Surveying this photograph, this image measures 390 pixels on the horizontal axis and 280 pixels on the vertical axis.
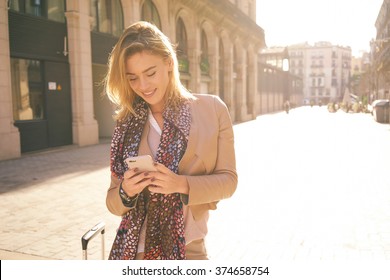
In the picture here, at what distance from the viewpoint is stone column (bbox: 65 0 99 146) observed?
14539 millimetres

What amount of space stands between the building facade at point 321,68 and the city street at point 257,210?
107m

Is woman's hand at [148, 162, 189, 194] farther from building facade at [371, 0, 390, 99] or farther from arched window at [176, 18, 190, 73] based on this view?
building facade at [371, 0, 390, 99]

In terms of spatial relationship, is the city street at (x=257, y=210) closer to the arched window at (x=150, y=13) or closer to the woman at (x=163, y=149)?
the woman at (x=163, y=149)

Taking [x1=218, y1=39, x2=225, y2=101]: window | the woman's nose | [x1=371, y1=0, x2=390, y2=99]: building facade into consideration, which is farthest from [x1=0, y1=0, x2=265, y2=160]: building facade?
[x1=371, y1=0, x2=390, y2=99]: building facade

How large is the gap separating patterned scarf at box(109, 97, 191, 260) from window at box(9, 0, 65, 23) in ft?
41.2

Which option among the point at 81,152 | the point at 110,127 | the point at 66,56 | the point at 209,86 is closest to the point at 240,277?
the point at 81,152

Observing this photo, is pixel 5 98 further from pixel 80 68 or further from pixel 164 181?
pixel 164 181

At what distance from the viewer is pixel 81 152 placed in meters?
13.3

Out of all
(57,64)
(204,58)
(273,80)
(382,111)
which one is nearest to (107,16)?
(57,64)

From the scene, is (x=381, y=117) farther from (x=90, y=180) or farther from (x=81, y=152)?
(x=90, y=180)

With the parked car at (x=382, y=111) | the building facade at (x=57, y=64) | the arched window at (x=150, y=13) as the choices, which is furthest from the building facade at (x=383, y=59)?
the building facade at (x=57, y=64)

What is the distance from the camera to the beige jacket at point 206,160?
167 centimetres

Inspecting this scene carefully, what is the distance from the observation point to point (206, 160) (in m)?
1.74

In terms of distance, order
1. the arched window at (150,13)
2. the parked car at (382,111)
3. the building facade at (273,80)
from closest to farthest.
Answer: the arched window at (150,13), the parked car at (382,111), the building facade at (273,80)
